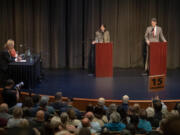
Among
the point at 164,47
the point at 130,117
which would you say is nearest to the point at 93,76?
the point at 164,47

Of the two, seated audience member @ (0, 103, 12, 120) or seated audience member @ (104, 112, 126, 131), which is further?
seated audience member @ (0, 103, 12, 120)

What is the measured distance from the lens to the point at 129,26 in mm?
10000

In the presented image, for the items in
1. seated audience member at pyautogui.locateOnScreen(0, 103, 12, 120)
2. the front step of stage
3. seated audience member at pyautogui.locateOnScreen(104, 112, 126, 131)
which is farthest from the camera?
the front step of stage

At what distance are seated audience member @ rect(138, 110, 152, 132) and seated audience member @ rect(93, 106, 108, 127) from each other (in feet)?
1.52

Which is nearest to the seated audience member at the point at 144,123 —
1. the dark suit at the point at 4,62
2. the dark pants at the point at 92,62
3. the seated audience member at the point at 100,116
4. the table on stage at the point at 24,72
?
the seated audience member at the point at 100,116

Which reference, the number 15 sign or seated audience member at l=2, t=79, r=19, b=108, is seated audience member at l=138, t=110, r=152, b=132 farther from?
seated audience member at l=2, t=79, r=19, b=108

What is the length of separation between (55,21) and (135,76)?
3090mm

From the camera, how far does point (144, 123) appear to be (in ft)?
13.2

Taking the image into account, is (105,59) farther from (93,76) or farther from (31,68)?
(31,68)

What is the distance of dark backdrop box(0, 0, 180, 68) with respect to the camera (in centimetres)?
967

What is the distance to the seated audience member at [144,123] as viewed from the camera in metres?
3.96

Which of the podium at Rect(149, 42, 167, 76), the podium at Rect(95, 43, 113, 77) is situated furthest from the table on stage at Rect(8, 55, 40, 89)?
the podium at Rect(149, 42, 167, 76)

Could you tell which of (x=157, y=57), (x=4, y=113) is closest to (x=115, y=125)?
(x=4, y=113)

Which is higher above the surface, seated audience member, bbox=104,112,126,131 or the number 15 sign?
the number 15 sign
